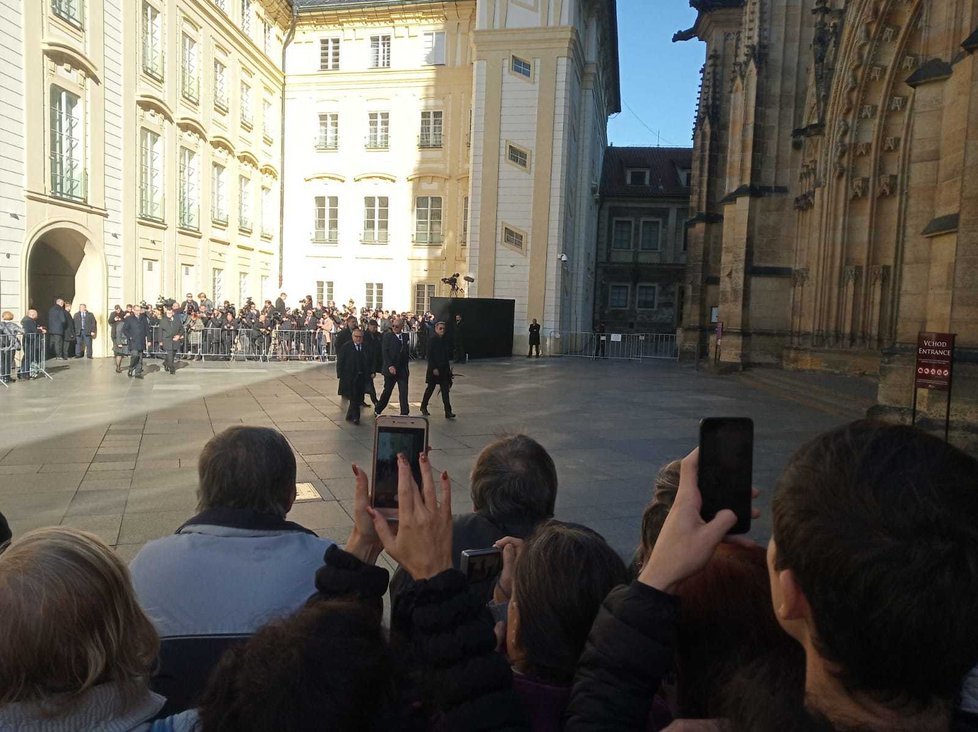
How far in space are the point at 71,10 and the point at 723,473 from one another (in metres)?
25.9

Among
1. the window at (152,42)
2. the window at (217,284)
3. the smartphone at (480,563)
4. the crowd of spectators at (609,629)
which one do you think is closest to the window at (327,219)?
the window at (217,284)

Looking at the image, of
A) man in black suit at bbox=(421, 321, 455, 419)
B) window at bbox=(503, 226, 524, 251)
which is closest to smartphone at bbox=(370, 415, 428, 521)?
man in black suit at bbox=(421, 321, 455, 419)

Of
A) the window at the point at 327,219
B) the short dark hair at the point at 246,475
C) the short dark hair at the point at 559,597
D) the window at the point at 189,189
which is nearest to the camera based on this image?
the short dark hair at the point at 559,597

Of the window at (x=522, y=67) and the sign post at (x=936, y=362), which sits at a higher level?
the window at (x=522, y=67)

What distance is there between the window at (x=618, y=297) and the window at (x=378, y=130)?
21.2 meters

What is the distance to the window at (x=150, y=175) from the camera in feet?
85.7

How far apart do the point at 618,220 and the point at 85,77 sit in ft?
123

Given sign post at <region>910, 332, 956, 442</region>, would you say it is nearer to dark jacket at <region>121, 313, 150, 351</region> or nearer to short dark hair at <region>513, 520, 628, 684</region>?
short dark hair at <region>513, 520, 628, 684</region>

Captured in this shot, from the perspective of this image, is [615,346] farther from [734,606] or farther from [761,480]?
[734,606]

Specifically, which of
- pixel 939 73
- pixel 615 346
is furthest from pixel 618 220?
pixel 939 73

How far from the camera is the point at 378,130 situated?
126 ft

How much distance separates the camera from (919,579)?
1.08 metres

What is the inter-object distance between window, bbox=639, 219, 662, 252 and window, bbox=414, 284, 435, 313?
67.4 ft

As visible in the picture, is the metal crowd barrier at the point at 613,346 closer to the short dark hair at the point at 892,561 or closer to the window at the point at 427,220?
the window at the point at 427,220
